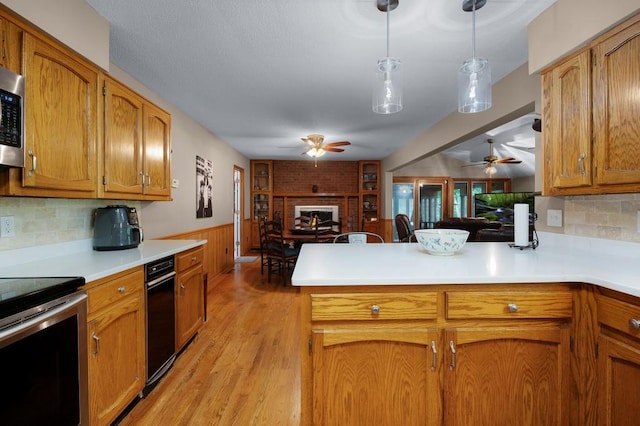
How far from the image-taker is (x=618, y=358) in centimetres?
109

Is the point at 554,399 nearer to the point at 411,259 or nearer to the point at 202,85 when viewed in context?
the point at 411,259

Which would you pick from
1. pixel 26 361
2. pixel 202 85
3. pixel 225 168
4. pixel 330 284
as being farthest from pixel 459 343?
pixel 225 168

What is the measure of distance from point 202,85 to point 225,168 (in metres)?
2.51

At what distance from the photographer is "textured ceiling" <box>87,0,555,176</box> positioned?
176 centimetres

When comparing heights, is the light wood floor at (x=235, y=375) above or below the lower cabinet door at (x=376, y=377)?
below

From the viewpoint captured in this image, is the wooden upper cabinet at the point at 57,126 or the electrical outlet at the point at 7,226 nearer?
the wooden upper cabinet at the point at 57,126

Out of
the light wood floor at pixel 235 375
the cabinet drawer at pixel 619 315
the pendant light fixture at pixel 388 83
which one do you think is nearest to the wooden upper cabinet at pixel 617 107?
the cabinet drawer at pixel 619 315

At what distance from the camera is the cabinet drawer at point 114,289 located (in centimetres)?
135

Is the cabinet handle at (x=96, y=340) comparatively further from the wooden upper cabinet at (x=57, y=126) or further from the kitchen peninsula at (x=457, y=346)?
the kitchen peninsula at (x=457, y=346)

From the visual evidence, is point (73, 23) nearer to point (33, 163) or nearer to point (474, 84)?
point (33, 163)

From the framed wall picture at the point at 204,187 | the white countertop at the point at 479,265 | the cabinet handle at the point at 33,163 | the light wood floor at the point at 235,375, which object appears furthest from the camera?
the framed wall picture at the point at 204,187

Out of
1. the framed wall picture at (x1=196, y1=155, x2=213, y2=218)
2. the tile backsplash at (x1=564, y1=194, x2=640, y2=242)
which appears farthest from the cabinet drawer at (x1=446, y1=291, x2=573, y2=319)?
the framed wall picture at (x1=196, y1=155, x2=213, y2=218)

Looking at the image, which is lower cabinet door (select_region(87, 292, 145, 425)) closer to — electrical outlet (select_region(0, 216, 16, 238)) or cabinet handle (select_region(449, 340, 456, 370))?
electrical outlet (select_region(0, 216, 16, 238))

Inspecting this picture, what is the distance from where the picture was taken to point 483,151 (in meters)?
7.27
